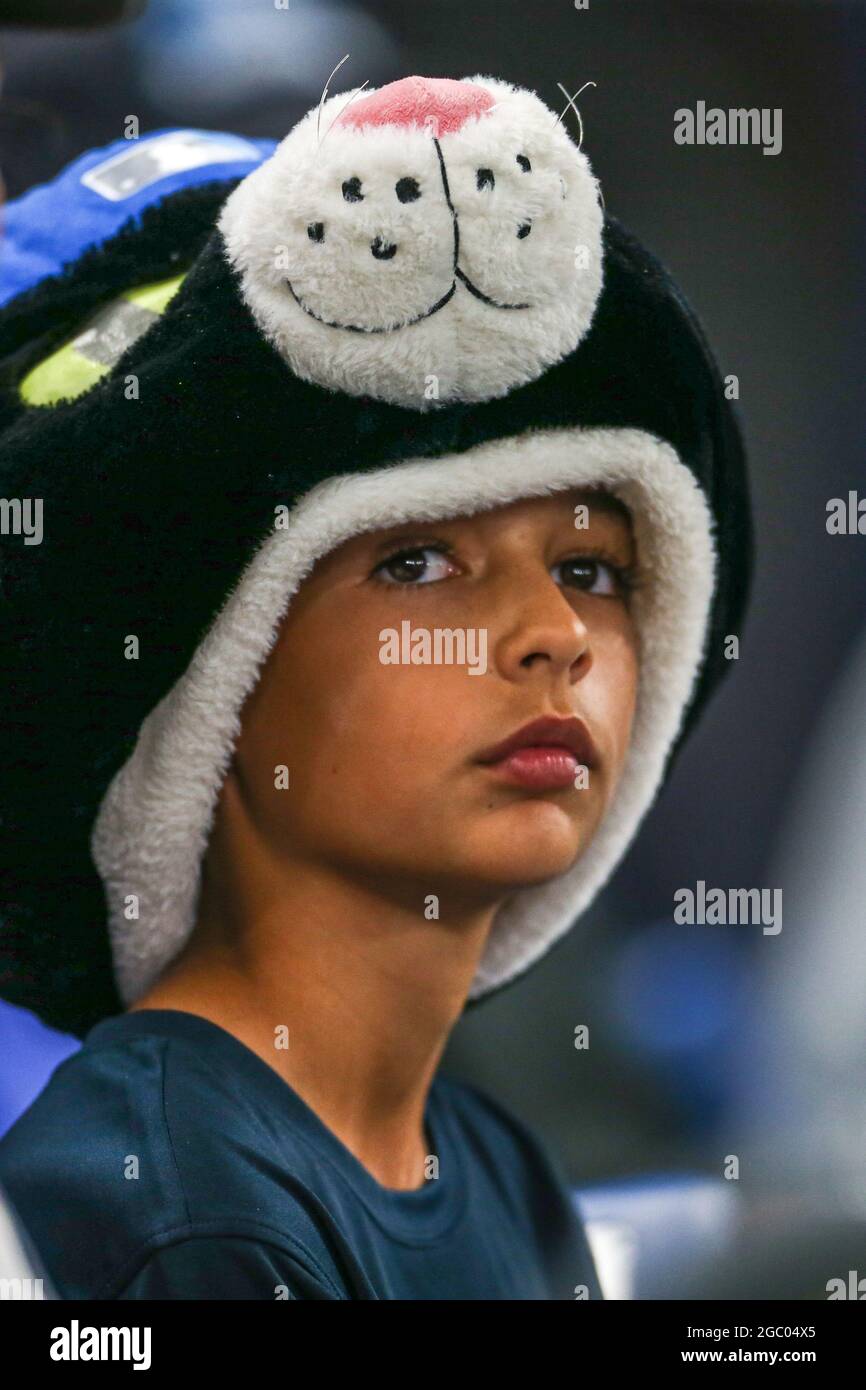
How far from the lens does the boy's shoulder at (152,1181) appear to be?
0.83 m

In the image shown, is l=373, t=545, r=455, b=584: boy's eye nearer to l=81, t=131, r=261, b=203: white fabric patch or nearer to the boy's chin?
the boy's chin

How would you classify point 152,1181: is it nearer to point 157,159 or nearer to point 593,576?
point 593,576

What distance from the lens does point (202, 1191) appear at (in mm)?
842

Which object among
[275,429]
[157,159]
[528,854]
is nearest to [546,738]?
[528,854]

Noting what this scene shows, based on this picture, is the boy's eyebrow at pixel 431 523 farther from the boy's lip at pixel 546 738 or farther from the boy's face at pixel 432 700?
the boy's lip at pixel 546 738

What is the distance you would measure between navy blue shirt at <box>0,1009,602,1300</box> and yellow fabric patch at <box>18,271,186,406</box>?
1.23 ft

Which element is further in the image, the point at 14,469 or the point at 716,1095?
the point at 716,1095

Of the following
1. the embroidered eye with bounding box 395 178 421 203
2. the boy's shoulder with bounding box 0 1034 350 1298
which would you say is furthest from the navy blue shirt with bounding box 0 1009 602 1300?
the embroidered eye with bounding box 395 178 421 203

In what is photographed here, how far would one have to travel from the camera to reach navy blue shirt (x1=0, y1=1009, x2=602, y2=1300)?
2.74 ft
